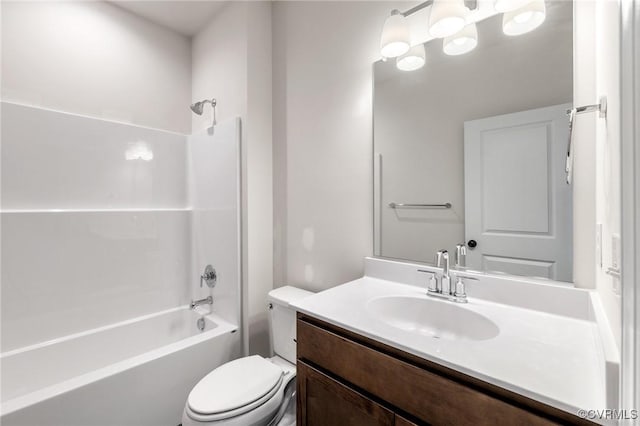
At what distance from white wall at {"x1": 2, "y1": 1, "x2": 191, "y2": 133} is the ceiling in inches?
3.1

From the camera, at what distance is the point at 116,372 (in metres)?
1.35

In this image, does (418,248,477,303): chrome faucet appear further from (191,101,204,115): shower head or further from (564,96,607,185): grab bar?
(191,101,204,115): shower head

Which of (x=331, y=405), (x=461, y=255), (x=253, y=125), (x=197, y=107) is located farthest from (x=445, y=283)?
(x=197, y=107)

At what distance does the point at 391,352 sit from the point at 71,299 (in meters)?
2.04

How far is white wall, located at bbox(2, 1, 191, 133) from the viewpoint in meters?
1.74

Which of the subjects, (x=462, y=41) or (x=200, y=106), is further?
(x=200, y=106)

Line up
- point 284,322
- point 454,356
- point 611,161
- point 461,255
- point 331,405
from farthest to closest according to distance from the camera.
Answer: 1. point 284,322
2. point 461,255
3. point 331,405
4. point 454,356
5. point 611,161

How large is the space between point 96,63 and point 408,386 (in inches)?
106

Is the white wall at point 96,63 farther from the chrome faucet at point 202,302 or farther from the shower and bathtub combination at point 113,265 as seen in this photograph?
the chrome faucet at point 202,302

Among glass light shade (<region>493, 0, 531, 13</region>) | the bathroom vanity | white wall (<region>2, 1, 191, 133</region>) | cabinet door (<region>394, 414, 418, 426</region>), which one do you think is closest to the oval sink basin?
the bathroom vanity

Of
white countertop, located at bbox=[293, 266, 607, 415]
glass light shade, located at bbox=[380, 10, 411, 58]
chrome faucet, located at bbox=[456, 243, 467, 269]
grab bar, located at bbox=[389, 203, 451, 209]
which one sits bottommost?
white countertop, located at bbox=[293, 266, 607, 415]

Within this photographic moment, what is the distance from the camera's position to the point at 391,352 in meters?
0.84

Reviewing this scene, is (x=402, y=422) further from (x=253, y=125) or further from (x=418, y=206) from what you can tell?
(x=253, y=125)

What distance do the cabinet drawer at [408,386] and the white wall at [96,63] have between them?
2.18m
